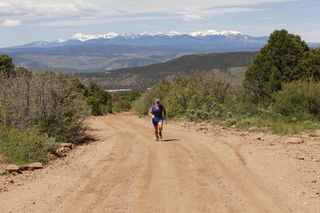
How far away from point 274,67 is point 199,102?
19.3 ft

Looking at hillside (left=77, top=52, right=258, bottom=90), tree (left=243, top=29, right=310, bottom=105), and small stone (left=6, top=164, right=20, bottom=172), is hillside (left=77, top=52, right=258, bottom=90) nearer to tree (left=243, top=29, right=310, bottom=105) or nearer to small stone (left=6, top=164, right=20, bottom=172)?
tree (left=243, top=29, right=310, bottom=105)

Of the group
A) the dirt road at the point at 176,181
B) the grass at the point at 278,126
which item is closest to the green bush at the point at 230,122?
the grass at the point at 278,126

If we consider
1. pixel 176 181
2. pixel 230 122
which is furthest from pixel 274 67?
pixel 176 181

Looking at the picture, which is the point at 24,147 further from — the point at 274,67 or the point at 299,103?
the point at 274,67

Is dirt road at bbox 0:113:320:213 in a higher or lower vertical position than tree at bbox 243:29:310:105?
lower

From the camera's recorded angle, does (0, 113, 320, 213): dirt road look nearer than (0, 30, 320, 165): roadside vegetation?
Yes

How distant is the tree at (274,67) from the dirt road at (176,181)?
38.3 feet

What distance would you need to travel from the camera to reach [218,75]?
25.8m

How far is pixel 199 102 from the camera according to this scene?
23812mm

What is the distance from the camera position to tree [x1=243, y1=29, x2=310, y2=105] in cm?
2344

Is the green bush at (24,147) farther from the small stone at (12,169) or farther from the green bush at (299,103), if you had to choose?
the green bush at (299,103)

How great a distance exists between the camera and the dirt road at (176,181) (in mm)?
6305

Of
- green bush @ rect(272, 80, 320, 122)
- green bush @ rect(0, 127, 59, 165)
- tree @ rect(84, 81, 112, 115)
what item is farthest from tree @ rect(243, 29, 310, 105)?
tree @ rect(84, 81, 112, 115)

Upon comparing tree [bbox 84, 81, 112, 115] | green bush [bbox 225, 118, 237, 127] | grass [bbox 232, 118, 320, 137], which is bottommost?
tree [bbox 84, 81, 112, 115]
